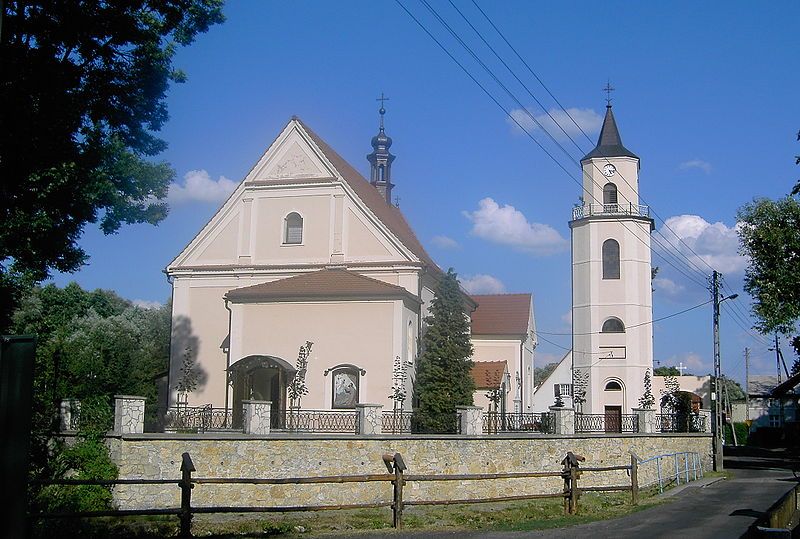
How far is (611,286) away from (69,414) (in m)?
27.7

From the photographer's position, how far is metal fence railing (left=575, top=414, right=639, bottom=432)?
88.8 feet

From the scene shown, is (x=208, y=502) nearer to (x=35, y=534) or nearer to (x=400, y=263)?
(x=35, y=534)

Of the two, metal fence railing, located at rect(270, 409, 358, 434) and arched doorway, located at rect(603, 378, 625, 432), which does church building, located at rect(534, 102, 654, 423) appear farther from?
metal fence railing, located at rect(270, 409, 358, 434)

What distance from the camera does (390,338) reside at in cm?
2903

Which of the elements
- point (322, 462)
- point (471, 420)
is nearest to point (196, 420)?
point (322, 462)

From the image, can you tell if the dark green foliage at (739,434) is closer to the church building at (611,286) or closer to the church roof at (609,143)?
the church building at (611,286)

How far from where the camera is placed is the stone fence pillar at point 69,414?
65.2 feet

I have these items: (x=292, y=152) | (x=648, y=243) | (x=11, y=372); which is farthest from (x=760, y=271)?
(x=11, y=372)

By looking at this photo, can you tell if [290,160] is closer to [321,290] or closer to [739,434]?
[321,290]

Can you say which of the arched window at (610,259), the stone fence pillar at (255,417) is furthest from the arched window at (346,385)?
the arched window at (610,259)

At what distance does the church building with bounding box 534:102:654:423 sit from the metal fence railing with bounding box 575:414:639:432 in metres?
10.1

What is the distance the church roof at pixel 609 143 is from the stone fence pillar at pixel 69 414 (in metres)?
29.1

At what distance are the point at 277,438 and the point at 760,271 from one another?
2208 centimetres

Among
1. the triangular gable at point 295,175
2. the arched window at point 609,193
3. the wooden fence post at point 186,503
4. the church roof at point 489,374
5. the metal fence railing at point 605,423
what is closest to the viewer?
the wooden fence post at point 186,503
